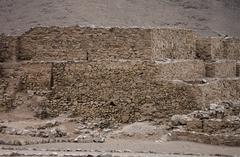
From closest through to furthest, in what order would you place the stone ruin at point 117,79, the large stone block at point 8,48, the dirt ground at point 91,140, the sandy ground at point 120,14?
the dirt ground at point 91,140 → the stone ruin at point 117,79 → the large stone block at point 8,48 → the sandy ground at point 120,14

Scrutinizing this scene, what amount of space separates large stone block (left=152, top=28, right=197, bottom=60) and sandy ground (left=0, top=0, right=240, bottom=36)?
10375 mm

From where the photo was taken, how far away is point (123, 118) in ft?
65.0

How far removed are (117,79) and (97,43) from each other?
2.19 metres

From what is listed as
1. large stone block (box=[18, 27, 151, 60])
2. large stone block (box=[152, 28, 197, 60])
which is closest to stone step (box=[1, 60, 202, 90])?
large stone block (box=[152, 28, 197, 60])

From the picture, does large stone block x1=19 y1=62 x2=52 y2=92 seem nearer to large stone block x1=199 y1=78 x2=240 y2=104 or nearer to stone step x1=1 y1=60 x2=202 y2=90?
stone step x1=1 y1=60 x2=202 y2=90

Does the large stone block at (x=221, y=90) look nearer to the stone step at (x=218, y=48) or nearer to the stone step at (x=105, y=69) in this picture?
the stone step at (x=105, y=69)

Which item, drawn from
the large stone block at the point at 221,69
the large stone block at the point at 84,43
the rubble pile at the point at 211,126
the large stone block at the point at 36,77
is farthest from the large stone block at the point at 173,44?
the rubble pile at the point at 211,126

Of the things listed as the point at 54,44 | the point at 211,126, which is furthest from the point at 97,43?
the point at 211,126

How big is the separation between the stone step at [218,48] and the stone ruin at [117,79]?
1.23 meters

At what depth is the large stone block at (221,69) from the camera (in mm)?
23391

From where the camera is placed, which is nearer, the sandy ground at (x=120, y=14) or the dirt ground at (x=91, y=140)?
the dirt ground at (x=91, y=140)

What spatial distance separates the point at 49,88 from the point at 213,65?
523cm

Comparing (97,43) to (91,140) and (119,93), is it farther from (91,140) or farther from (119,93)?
(91,140)

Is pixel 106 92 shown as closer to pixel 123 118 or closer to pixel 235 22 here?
pixel 123 118
